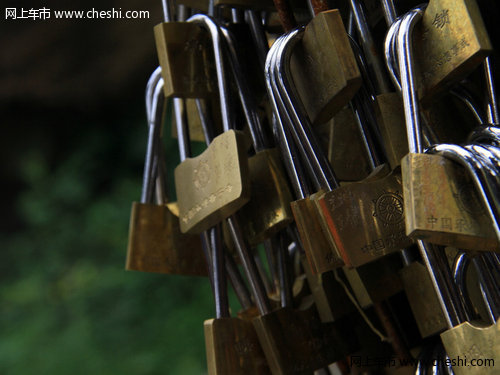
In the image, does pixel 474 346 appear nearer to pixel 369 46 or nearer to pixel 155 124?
pixel 369 46

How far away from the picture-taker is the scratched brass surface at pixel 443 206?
346mm

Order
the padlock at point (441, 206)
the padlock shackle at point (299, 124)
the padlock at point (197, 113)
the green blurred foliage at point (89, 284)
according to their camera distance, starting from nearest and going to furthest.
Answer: the padlock at point (441, 206) → the padlock shackle at point (299, 124) → the padlock at point (197, 113) → the green blurred foliage at point (89, 284)

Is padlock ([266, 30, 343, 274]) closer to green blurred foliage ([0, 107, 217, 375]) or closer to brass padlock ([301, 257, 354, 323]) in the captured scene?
brass padlock ([301, 257, 354, 323])

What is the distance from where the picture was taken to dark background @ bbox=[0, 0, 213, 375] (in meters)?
1.65

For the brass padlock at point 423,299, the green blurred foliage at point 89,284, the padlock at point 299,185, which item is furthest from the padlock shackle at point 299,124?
the green blurred foliage at point 89,284

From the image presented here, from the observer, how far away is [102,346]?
1.62m

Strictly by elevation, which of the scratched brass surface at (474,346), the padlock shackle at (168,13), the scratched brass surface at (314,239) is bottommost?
the scratched brass surface at (474,346)

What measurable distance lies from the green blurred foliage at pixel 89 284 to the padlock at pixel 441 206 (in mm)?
1330

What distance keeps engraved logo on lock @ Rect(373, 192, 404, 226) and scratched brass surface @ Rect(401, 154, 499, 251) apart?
0.06m

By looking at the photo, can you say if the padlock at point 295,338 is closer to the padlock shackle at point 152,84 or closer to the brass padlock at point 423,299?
the brass padlock at point 423,299

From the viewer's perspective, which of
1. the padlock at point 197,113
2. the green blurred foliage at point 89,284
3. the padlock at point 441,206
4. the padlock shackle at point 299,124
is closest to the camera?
the padlock at point 441,206

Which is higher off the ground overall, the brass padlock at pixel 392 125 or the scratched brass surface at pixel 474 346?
the brass padlock at pixel 392 125

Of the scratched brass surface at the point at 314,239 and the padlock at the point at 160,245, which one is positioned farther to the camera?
the padlock at the point at 160,245

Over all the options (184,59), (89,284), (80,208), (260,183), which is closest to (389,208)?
(260,183)
